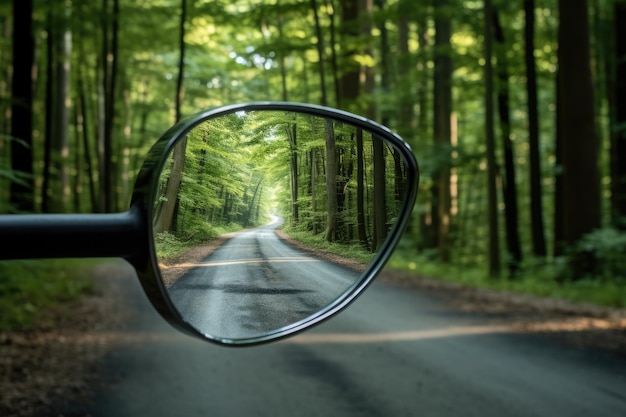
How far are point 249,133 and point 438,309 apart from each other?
402 inches

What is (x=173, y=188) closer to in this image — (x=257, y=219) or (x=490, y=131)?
(x=257, y=219)

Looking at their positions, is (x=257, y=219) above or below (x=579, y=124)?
below

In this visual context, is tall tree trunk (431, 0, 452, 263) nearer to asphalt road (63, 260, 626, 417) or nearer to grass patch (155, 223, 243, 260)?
asphalt road (63, 260, 626, 417)

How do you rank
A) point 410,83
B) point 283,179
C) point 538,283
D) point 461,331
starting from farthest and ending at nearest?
point 410,83 < point 538,283 < point 461,331 < point 283,179

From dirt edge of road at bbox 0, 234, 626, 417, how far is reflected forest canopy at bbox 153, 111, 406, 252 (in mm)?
74

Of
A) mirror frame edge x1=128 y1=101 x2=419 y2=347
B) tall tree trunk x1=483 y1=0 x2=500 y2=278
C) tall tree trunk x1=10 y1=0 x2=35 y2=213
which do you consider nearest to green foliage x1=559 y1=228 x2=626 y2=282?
tall tree trunk x1=483 y1=0 x2=500 y2=278

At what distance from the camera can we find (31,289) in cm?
1138

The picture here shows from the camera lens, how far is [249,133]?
142cm

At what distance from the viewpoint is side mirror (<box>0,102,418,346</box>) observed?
1.16 meters

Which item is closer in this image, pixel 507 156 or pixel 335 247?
pixel 335 247

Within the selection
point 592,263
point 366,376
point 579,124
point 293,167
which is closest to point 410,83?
point 579,124

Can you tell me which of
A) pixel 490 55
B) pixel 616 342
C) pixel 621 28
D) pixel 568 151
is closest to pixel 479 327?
pixel 616 342

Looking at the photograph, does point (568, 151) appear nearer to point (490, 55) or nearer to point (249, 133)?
point (490, 55)

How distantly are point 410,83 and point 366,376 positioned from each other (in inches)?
593
